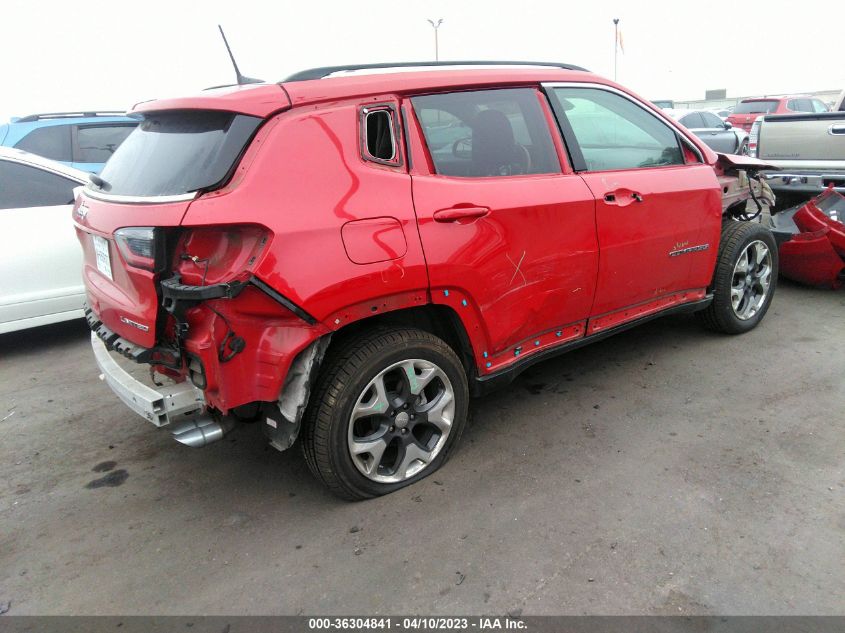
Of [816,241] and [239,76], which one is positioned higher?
[239,76]

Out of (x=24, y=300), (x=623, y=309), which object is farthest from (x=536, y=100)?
(x=24, y=300)

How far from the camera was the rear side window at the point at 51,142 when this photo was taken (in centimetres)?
703

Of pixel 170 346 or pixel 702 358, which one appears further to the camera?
pixel 702 358

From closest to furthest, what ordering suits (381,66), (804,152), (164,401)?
(164,401) < (381,66) < (804,152)

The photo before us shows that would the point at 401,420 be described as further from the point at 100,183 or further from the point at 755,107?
the point at 755,107

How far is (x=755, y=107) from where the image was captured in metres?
19.0

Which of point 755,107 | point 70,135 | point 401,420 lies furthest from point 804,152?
point 755,107

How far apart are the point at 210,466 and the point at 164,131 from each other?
1.71m

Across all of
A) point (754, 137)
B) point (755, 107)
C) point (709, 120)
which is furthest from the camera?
point (755, 107)

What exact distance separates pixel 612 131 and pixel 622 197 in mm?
514

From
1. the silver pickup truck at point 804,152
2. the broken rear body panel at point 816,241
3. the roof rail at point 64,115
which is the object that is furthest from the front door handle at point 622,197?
the roof rail at point 64,115

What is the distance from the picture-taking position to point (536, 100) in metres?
3.31

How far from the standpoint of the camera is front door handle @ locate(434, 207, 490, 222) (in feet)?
9.12

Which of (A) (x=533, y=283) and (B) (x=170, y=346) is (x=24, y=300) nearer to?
(B) (x=170, y=346)
